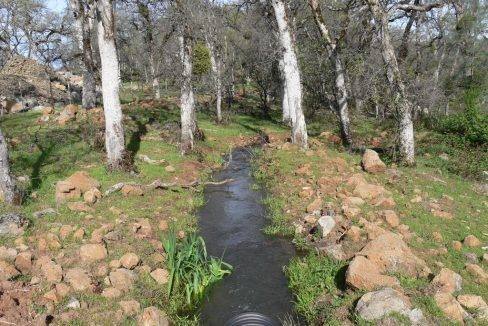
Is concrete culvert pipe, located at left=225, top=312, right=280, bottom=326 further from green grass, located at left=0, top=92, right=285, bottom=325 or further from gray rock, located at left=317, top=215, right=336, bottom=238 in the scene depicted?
gray rock, located at left=317, top=215, right=336, bottom=238

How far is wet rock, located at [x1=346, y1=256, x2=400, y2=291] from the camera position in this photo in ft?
18.2

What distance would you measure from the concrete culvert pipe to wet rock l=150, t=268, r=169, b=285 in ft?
4.39

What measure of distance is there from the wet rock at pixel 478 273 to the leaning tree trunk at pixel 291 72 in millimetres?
8095

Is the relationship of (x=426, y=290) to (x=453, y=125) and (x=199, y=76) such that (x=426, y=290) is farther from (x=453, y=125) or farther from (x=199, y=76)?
(x=199, y=76)

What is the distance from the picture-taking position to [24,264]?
5.93 meters

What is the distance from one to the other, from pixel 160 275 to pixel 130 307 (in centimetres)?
93

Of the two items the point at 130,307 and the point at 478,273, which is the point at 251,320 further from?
the point at 478,273

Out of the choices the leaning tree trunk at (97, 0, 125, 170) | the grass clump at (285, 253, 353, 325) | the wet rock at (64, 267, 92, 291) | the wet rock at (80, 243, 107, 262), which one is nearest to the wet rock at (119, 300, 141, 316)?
the wet rock at (64, 267, 92, 291)

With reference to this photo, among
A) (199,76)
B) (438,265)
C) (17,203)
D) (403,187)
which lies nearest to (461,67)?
(199,76)

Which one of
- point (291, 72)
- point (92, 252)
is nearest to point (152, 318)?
point (92, 252)

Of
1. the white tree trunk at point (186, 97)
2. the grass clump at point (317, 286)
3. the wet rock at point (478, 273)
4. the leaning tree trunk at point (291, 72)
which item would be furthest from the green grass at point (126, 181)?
the wet rock at point (478, 273)

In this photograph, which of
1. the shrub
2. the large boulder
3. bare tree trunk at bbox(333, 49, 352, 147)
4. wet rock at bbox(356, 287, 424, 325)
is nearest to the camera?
wet rock at bbox(356, 287, 424, 325)

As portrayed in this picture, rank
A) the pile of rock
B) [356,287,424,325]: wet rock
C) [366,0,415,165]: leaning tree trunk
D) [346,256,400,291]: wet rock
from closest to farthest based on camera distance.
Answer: [356,287,424,325]: wet rock, [346,256,400,291]: wet rock, the pile of rock, [366,0,415,165]: leaning tree trunk

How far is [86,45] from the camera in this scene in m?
17.4
